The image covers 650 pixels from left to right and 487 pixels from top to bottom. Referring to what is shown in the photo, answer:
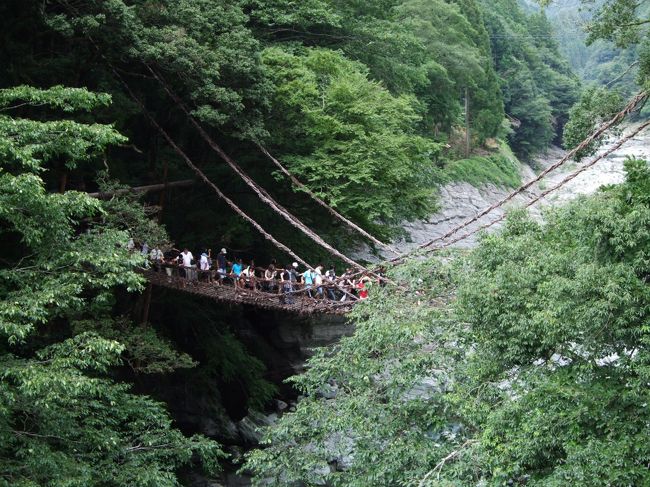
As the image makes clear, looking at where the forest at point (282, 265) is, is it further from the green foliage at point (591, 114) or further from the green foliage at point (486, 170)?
the green foliage at point (486, 170)

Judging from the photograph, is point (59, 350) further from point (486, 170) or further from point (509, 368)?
point (486, 170)

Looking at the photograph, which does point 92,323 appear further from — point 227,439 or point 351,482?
point 227,439

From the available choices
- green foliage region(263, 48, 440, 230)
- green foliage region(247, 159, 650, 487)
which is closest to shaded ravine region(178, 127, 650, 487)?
green foliage region(247, 159, 650, 487)

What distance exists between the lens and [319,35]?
1449 centimetres

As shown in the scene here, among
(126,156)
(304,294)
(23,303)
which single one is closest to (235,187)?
(126,156)

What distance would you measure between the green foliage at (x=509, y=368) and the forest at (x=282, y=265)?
0.02m

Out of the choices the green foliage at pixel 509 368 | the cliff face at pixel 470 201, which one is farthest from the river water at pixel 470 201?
the green foliage at pixel 509 368

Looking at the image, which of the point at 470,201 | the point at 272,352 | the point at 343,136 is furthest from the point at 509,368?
the point at 470,201

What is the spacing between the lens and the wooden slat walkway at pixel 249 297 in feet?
29.9

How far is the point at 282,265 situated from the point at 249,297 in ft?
12.0

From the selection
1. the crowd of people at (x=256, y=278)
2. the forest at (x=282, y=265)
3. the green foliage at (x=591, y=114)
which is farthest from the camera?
the green foliage at (x=591, y=114)

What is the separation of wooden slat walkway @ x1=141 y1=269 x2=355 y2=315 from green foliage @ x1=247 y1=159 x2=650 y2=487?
1.53 meters

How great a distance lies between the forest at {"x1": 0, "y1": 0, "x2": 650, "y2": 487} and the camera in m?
5.03

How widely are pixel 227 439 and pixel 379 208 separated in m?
4.55
